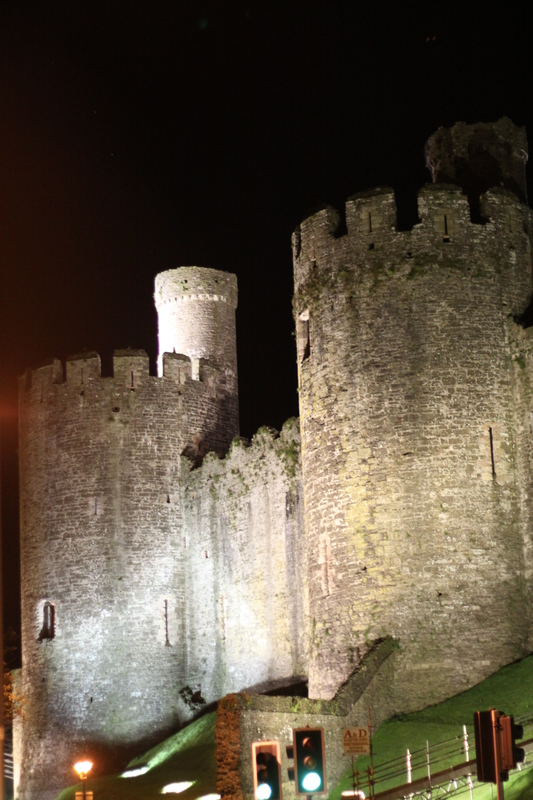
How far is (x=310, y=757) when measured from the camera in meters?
16.0

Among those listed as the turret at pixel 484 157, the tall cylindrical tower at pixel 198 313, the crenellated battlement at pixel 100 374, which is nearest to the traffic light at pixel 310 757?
the turret at pixel 484 157

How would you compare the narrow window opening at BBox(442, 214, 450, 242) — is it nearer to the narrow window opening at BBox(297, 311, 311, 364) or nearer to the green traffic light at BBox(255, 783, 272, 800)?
the narrow window opening at BBox(297, 311, 311, 364)

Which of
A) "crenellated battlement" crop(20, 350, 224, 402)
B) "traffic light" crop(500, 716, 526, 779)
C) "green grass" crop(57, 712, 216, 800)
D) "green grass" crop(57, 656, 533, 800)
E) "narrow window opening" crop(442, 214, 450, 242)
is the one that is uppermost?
"narrow window opening" crop(442, 214, 450, 242)

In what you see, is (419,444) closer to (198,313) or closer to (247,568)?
(247,568)

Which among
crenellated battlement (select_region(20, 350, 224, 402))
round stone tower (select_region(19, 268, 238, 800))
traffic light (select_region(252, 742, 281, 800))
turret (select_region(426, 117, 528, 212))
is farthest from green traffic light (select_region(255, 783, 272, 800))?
crenellated battlement (select_region(20, 350, 224, 402))

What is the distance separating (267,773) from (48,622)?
20.7 meters

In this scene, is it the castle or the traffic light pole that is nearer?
the traffic light pole

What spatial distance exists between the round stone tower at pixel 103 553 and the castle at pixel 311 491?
5 cm

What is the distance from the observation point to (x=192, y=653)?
3538 centimetres

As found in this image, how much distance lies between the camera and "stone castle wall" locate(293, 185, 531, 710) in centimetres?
2520

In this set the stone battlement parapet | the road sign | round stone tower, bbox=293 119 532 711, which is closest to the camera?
the road sign

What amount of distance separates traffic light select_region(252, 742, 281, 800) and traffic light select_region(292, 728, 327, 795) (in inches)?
18.0

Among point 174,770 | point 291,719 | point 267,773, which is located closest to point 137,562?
point 174,770

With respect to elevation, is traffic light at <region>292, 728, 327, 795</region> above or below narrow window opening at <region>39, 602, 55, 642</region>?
below
